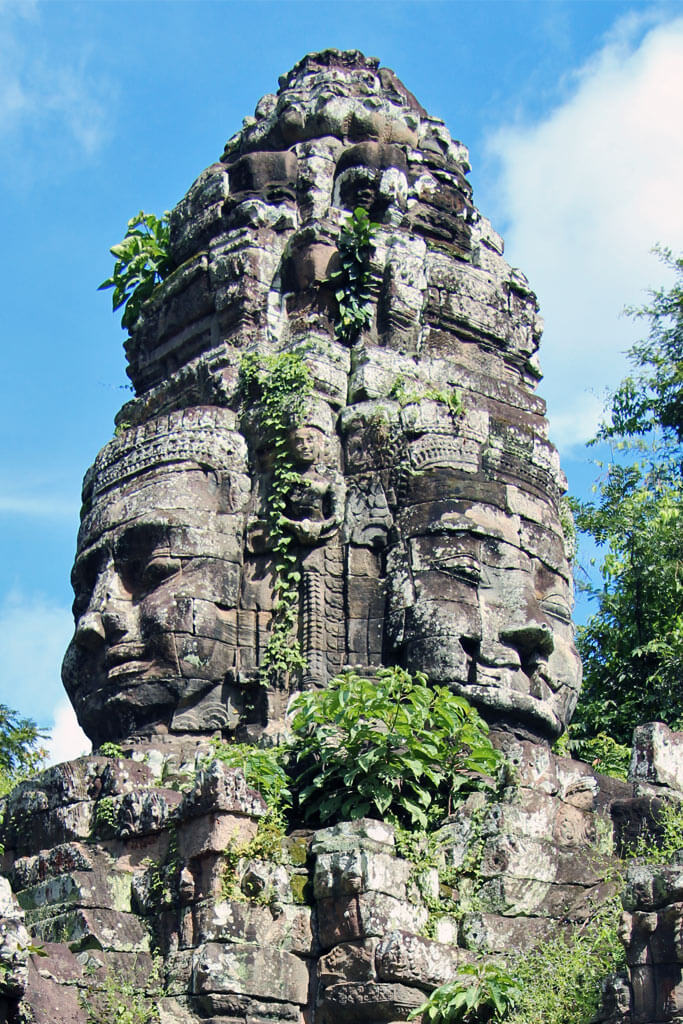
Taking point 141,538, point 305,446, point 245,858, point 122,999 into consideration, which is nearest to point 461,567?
point 305,446

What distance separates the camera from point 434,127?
15.4 m

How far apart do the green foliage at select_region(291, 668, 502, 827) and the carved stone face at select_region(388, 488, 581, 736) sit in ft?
2.60

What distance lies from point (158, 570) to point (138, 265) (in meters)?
4.56

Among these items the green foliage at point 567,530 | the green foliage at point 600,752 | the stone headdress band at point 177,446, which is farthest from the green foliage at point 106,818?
the green foliage at point 567,530

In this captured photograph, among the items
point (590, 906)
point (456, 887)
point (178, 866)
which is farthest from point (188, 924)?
point (590, 906)

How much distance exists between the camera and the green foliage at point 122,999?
899cm

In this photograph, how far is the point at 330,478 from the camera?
12.4 meters

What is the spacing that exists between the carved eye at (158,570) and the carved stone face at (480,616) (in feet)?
5.57

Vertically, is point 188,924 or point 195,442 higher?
point 195,442

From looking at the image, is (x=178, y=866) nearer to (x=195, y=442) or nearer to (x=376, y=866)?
(x=376, y=866)

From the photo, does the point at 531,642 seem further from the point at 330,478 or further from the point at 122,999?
the point at 122,999

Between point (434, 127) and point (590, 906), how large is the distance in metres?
8.48

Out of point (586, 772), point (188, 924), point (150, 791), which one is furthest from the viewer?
point (586, 772)

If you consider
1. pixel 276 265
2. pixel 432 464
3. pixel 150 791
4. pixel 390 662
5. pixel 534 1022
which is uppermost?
pixel 276 265
